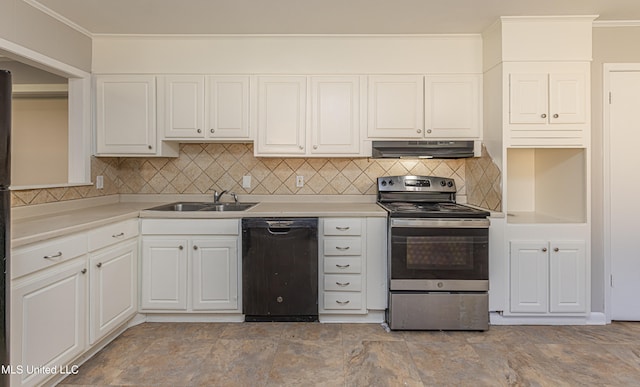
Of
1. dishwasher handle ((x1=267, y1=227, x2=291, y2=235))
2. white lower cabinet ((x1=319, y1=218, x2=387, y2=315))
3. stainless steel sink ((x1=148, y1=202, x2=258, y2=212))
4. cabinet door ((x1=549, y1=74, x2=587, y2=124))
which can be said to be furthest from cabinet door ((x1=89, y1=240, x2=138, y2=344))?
cabinet door ((x1=549, y1=74, x2=587, y2=124))

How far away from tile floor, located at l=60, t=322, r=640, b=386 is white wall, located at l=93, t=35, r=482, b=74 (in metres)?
2.08

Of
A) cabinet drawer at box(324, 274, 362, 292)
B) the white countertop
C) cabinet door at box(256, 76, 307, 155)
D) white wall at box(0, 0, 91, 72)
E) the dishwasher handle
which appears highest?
white wall at box(0, 0, 91, 72)

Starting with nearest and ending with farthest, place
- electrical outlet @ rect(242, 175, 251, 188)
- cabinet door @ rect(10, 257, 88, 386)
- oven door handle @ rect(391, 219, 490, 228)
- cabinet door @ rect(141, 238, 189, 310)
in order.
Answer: cabinet door @ rect(10, 257, 88, 386), oven door handle @ rect(391, 219, 490, 228), cabinet door @ rect(141, 238, 189, 310), electrical outlet @ rect(242, 175, 251, 188)

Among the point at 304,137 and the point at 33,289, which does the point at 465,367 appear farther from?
the point at 33,289

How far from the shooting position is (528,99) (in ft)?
9.04

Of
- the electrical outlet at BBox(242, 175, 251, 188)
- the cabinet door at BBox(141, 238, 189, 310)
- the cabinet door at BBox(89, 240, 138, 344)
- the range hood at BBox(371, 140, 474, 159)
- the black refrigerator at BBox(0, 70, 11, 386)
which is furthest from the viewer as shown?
the electrical outlet at BBox(242, 175, 251, 188)

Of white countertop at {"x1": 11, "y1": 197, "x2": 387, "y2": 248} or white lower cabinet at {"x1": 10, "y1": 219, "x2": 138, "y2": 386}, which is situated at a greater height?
white countertop at {"x1": 11, "y1": 197, "x2": 387, "y2": 248}

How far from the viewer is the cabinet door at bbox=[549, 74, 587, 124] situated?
274 cm

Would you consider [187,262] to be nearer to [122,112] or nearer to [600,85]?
[122,112]

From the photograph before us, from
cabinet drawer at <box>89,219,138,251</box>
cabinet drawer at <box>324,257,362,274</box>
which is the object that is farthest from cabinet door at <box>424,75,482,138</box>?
cabinet drawer at <box>89,219,138,251</box>

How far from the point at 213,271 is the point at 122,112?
156cm

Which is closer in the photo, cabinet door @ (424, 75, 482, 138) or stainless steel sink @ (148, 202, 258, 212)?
cabinet door @ (424, 75, 482, 138)

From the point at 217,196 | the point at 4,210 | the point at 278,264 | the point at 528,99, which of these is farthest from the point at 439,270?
the point at 4,210

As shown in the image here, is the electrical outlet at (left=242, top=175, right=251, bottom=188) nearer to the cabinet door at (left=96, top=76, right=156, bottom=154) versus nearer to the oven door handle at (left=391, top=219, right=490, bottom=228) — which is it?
the cabinet door at (left=96, top=76, right=156, bottom=154)
